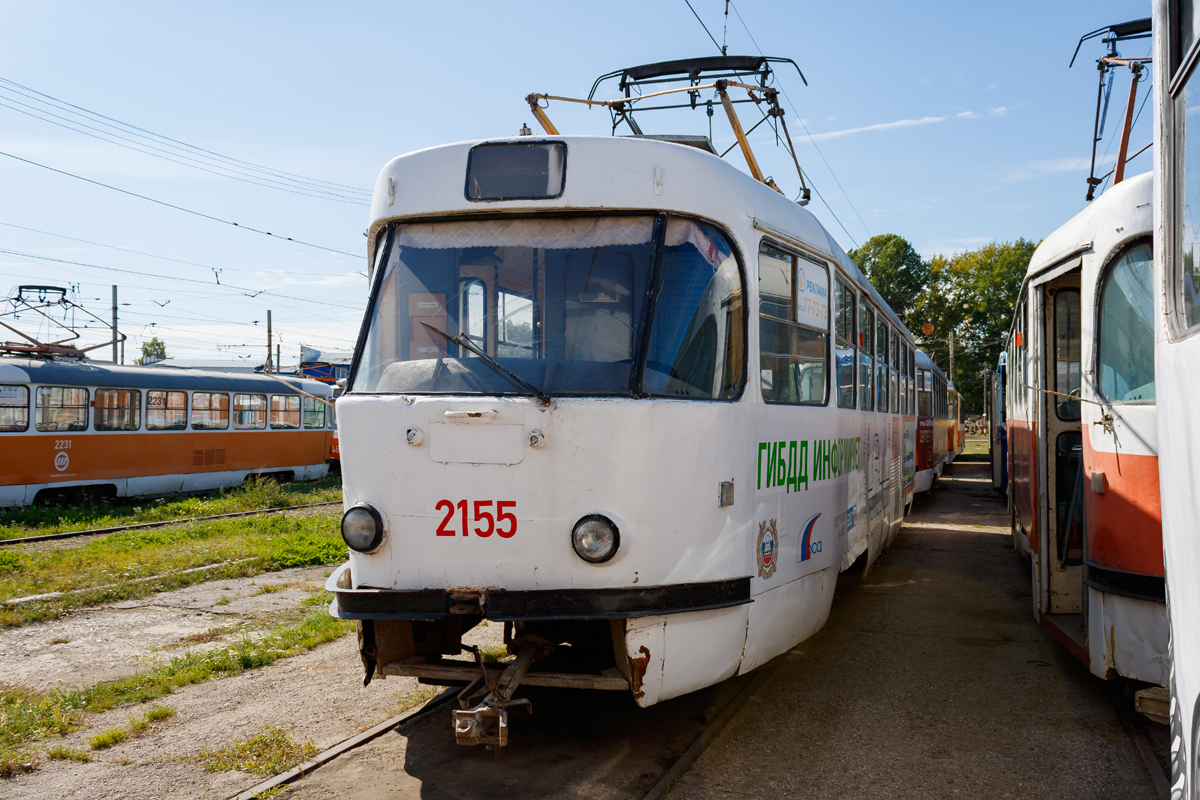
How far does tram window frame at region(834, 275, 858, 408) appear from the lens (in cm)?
632

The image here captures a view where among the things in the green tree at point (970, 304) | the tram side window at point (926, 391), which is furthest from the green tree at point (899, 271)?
the tram side window at point (926, 391)

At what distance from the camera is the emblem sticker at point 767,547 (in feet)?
15.5

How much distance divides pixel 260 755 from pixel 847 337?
4.66 meters

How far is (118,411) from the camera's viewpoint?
17531mm

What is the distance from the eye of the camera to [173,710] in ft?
18.1

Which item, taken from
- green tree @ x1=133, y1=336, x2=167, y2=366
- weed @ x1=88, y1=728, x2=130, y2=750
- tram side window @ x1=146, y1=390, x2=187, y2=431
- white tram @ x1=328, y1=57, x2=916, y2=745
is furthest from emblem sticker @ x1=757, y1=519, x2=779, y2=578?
green tree @ x1=133, y1=336, x2=167, y2=366

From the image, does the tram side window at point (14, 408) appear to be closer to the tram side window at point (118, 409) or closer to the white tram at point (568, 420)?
the tram side window at point (118, 409)

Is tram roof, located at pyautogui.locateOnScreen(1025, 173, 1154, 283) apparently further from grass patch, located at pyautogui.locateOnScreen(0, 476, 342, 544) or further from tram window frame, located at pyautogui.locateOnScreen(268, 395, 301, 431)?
tram window frame, located at pyautogui.locateOnScreen(268, 395, 301, 431)

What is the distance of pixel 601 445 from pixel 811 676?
3.02 meters

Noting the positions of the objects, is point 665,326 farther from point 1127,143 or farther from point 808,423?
point 1127,143

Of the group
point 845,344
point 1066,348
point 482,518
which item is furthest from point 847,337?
point 482,518

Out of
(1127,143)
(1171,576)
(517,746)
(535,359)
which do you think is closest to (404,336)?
(535,359)

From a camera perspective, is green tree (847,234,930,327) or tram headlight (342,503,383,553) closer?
tram headlight (342,503,383,553)

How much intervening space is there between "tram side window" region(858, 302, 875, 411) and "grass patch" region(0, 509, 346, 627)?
266 inches
